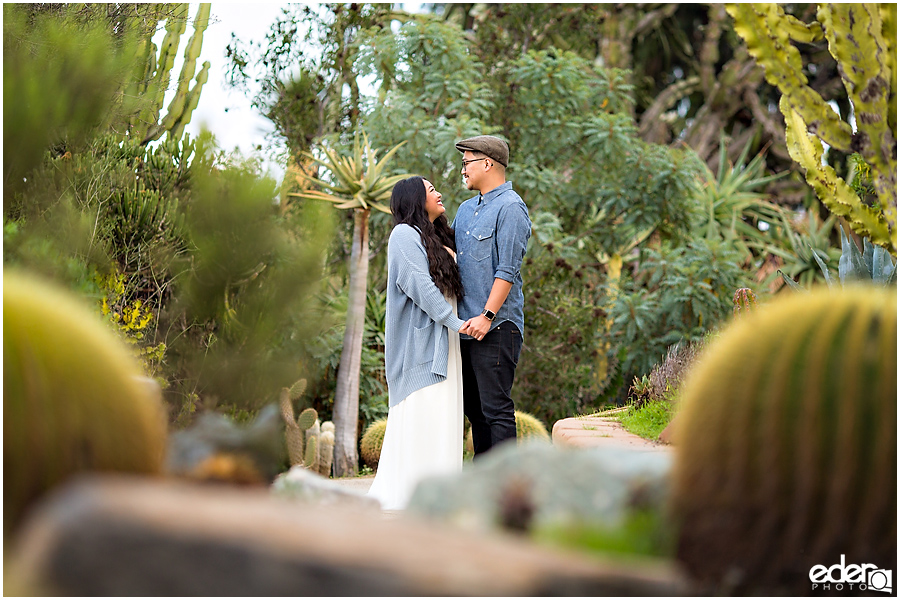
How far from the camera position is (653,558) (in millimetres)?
1626

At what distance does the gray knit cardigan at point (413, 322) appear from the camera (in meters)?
3.56

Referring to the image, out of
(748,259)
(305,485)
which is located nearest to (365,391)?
(748,259)

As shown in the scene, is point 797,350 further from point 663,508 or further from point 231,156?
point 231,156

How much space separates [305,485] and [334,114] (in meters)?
7.73

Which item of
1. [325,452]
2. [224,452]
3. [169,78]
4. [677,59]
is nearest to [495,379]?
[224,452]

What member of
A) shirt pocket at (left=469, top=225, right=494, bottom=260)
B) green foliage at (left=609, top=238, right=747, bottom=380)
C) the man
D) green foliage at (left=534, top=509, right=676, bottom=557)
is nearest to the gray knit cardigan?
the man

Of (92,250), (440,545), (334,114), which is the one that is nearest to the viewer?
(440,545)

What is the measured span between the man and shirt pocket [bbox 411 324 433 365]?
7.5 inches

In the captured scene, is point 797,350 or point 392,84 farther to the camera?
point 392,84

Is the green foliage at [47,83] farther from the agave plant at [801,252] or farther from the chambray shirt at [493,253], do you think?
the agave plant at [801,252]

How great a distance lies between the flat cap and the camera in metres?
3.94

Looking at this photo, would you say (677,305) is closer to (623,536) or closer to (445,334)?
(445,334)

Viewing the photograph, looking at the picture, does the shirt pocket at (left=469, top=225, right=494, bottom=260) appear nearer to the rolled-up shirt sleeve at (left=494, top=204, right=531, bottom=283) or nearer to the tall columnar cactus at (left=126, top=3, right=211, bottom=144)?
the rolled-up shirt sleeve at (left=494, top=204, right=531, bottom=283)

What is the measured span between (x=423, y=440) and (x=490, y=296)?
721 millimetres
